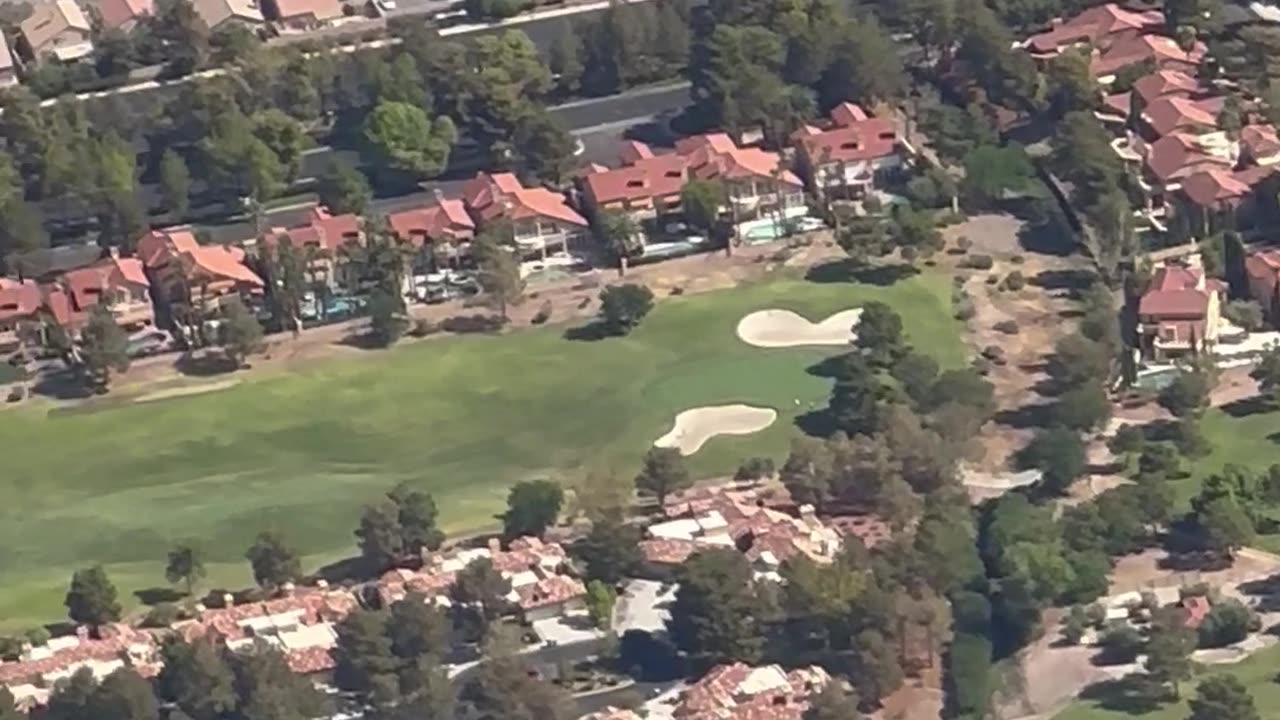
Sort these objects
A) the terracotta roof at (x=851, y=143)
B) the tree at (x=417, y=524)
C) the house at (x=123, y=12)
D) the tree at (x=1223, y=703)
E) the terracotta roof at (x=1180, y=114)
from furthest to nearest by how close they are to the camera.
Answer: the house at (x=123, y=12) < the terracotta roof at (x=851, y=143) < the terracotta roof at (x=1180, y=114) < the tree at (x=417, y=524) < the tree at (x=1223, y=703)

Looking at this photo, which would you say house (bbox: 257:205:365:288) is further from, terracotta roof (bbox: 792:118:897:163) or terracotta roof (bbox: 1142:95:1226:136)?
terracotta roof (bbox: 1142:95:1226:136)

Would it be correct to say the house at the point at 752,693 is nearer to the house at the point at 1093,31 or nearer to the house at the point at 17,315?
the house at the point at 17,315

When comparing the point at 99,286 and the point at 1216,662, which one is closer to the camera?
the point at 1216,662

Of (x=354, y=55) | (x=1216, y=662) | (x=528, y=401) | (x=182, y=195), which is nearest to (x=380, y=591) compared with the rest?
Result: (x=528, y=401)

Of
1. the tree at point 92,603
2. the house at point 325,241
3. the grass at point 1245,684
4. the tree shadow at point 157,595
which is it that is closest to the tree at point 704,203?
the house at point 325,241

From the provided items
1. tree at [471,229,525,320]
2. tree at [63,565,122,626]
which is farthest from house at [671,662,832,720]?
tree at [471,229,525,320]

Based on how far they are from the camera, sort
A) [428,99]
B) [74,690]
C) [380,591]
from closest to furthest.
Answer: [74,690], [380,591], [428,99]

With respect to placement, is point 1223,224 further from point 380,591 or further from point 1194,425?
point 380,591
